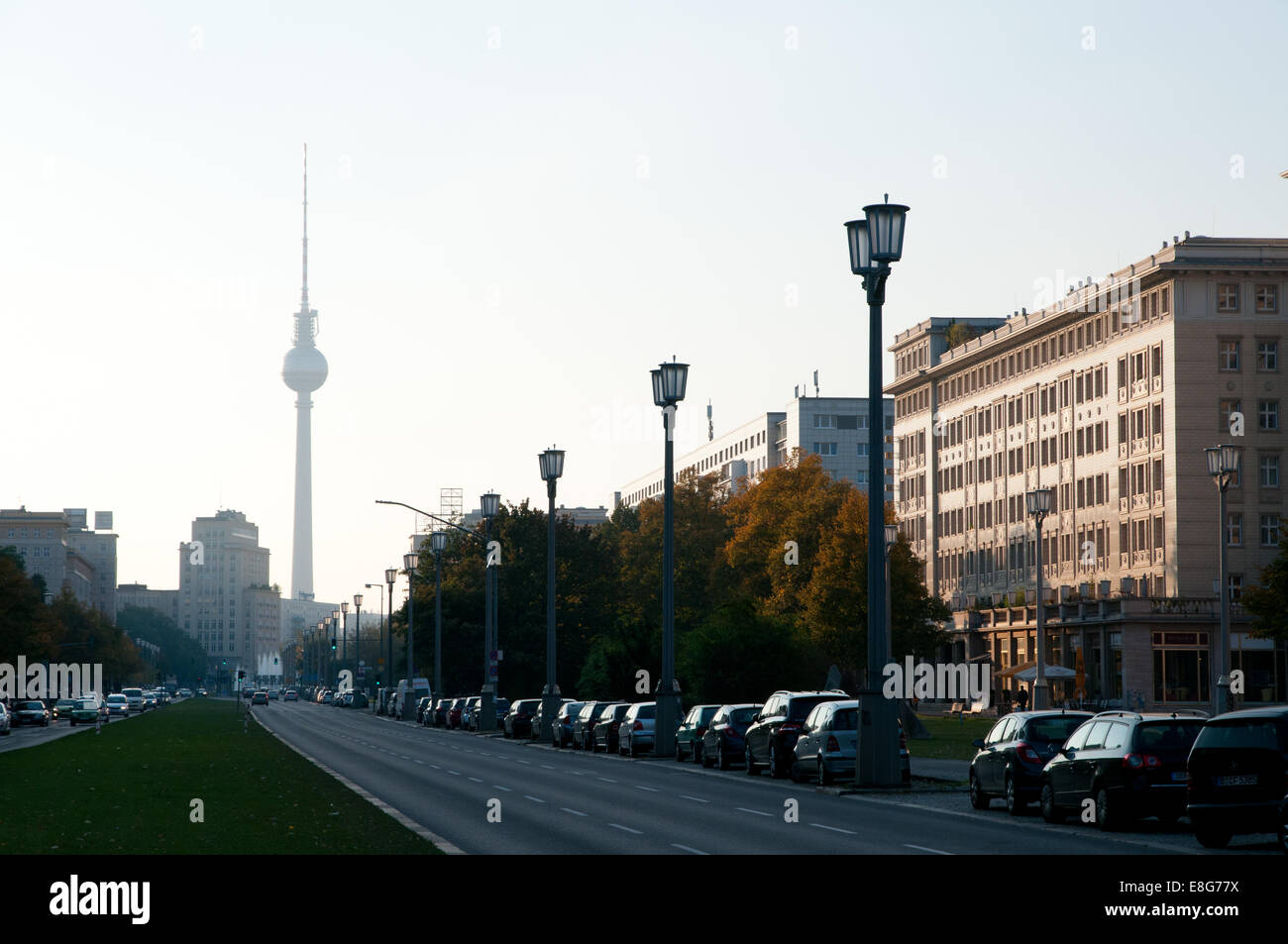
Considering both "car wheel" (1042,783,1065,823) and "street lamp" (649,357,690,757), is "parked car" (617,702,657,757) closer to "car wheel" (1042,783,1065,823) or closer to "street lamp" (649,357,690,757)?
"street lamp" (649,357,690,757)

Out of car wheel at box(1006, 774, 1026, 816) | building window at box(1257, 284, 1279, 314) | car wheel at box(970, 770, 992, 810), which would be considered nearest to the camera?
car wheel at box(1006, 774, 1026, 816)

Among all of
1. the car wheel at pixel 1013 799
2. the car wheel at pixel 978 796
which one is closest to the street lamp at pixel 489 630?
the car wheel at pixel 978 796

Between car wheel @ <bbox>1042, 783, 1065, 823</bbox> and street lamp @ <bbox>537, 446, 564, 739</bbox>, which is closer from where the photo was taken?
car wheel @ <bbox>1042, 783, 1065, 823</bbox>

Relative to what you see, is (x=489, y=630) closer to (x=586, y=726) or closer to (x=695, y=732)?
(x=586, y=726)

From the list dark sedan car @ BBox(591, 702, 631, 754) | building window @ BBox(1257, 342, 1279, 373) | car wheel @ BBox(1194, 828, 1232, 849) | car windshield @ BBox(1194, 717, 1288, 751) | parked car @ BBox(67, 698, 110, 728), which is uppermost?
building window @ BBox(1257, 342, 1279, 373)

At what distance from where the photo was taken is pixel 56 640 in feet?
434

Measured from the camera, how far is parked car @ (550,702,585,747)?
6109 cm

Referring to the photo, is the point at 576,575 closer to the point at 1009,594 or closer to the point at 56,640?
the point at 1009,594

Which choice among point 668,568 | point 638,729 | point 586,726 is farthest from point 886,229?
point 586,726

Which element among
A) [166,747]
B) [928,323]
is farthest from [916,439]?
[166,747]

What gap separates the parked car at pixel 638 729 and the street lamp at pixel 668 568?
57 centimetres

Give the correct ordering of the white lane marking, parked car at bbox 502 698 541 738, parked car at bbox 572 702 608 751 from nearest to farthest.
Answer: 1. the white lane marking
2. parked car at bbox 572 702 608 751
3. parked car at bbox 502 698 541 738

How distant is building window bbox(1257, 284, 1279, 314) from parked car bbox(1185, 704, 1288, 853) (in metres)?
73.1

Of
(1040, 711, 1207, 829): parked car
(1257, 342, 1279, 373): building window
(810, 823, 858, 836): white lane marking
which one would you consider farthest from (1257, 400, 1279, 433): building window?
(810, 823, 858, 836): white lane marking
